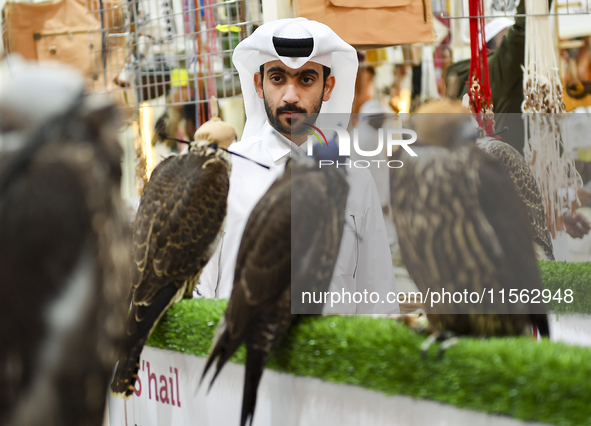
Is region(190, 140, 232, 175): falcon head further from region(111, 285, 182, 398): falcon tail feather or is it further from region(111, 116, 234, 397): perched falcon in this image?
region(111, 285, 182, 398): falcon tail feather

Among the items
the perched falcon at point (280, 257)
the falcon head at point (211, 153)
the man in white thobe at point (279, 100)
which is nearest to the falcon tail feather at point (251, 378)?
the perched falcon at point (280, 257)

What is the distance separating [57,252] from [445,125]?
19.2 inches

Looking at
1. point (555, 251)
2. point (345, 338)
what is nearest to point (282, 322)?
point (345, 338)

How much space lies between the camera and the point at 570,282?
0.80 meters

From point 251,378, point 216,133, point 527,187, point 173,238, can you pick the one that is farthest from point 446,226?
point 216,133

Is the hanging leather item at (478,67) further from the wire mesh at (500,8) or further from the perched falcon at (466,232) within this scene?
the perched falcon at (466,232)

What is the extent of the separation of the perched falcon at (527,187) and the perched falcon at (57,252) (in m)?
0.50

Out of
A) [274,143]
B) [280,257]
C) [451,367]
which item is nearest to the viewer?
[451,367]

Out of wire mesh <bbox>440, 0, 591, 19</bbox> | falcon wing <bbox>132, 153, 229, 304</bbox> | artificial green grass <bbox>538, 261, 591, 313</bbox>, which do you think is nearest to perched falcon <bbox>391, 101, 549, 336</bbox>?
artificial green grass <bbox>538, 261, 591, 313</bbox>

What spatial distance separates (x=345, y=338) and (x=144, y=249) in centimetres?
40

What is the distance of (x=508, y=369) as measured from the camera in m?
0.60

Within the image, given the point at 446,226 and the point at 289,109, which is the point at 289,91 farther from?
the point at 446,226

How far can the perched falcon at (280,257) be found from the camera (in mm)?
754

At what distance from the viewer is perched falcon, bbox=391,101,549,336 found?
657mm
